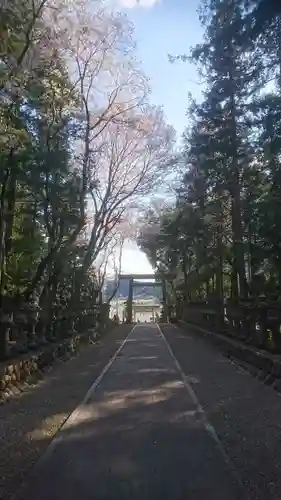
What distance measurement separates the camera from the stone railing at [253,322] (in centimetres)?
1218

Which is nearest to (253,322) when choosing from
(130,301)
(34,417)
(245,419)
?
(245,419)

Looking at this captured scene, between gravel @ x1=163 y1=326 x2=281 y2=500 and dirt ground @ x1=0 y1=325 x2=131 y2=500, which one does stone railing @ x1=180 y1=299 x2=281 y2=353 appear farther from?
dirt ground @ x1=0 y1=325 x2=131 y2=500

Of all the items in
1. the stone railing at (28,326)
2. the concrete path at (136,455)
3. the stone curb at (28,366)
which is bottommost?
the concrete path at (136,455)

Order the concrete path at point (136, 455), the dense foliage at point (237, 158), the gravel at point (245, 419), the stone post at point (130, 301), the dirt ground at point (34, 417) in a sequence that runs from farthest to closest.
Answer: the stone post at point (130, 301) < the dense foliage at point (237, 158) < the dirt ground at point (34, 417) < the gravel at point (245, 419) < the concrete path at point (136, 455)

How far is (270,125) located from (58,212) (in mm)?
7238

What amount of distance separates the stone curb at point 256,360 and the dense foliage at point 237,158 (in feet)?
4.49

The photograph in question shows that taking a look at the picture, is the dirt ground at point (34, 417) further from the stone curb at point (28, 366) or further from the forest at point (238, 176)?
the forest at point (238, 176)

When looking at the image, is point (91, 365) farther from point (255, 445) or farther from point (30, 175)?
point (255, 445)

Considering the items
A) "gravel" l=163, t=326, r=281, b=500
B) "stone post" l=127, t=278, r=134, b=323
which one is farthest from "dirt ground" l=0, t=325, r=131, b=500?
"stone post" l=127, t=278, r=134, b=323

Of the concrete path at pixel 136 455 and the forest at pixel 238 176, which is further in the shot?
the forest at pixel 238 176

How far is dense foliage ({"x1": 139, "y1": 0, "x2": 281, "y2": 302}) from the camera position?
10.3 m

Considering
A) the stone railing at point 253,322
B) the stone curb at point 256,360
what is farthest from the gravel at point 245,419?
the stone railing at point 253,322

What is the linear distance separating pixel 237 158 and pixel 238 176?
596 mm

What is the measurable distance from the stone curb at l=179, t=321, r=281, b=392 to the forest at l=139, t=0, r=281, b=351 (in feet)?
1.09
